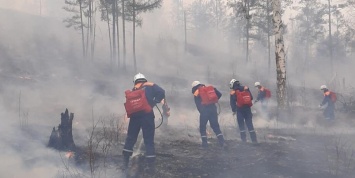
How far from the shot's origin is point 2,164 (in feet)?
18.1

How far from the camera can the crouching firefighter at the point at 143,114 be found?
615 centimetres

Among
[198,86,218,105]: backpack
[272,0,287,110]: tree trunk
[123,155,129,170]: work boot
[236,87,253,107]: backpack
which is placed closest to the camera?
[123,155,129,170]: work boot

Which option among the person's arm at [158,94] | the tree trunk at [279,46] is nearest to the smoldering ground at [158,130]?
the person's arm at [158,94]

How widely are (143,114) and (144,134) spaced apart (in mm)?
383

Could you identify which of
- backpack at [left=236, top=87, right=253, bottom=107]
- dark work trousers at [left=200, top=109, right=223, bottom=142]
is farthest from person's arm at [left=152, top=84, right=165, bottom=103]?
backpack at [left=236, top=87, right=253, bottom=107]

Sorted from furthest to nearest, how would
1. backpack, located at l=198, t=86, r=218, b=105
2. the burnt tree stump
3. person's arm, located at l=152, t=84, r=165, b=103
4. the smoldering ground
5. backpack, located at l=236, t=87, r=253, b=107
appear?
backpack, located at l=236, t=87, r=253, b=107 < backpack, located at l=198, t=86, r=218, b=105 < the burnt tree stump < person's arm, located at l=152, t=84, r=165, b=103 < the smoldering ground

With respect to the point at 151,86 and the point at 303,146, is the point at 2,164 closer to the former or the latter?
the point at 151,86

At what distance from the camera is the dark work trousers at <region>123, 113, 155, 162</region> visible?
6149mm

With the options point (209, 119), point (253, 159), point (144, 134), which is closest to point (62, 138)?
point (144, 134)

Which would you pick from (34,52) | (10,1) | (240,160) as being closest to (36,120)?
(240,160)

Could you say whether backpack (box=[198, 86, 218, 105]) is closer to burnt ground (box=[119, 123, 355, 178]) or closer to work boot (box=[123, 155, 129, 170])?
burnt ground (box=[119, 123, 355, 178])

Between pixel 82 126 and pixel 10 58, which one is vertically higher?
pixel 10 58

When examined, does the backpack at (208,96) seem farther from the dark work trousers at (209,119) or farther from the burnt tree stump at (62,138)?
the burnt tree stump at (62,138)

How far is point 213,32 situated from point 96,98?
52426 mm
